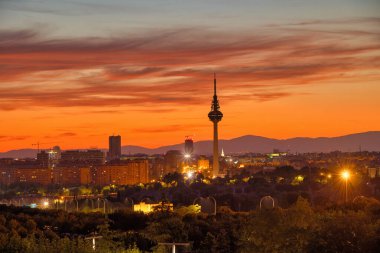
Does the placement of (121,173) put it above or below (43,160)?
below

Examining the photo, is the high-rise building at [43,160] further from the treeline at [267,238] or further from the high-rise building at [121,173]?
the treeline at [267,238]

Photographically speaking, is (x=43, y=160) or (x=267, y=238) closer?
(x=267, y=238)

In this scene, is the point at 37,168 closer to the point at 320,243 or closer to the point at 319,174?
the point at 319,174

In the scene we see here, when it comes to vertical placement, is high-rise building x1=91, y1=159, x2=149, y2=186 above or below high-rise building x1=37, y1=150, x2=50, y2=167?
below

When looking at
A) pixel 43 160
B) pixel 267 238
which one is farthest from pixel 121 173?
pixel 267 238

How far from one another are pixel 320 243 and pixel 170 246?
7714mm

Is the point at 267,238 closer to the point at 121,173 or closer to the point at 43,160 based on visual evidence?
the point at 121,173

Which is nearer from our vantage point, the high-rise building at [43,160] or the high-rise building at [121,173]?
the high-rise building at [121,173]

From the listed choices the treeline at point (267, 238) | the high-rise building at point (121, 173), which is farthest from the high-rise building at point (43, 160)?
the treeline at point (267, 238)

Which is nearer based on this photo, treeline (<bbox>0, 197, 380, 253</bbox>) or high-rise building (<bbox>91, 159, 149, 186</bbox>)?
treeline (<bbox>0, 197, 380, 253</bbox>)

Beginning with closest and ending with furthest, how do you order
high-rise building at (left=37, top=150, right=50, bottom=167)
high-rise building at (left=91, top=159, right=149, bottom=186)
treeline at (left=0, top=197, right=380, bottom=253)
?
treeline at (left=0, top=197, right=380, bottom=253) < high-rise building at (left=91, top=159, right=149, bottom=186) < high-rise building at (left=37, top=150, right=50, bottom=167)

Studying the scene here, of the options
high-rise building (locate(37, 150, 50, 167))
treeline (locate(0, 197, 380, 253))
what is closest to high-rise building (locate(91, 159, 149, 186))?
high-rise building (locate(37, 150, 50, 167))

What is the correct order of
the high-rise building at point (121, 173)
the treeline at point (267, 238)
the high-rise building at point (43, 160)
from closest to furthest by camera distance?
the treeline at point (267, 238), the high-rise building at point (121, 173), the high-rise building at point (43, 160)

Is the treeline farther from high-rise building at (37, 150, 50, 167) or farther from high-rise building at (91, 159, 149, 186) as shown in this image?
high-rise building at (37, 150, 50, 167)
